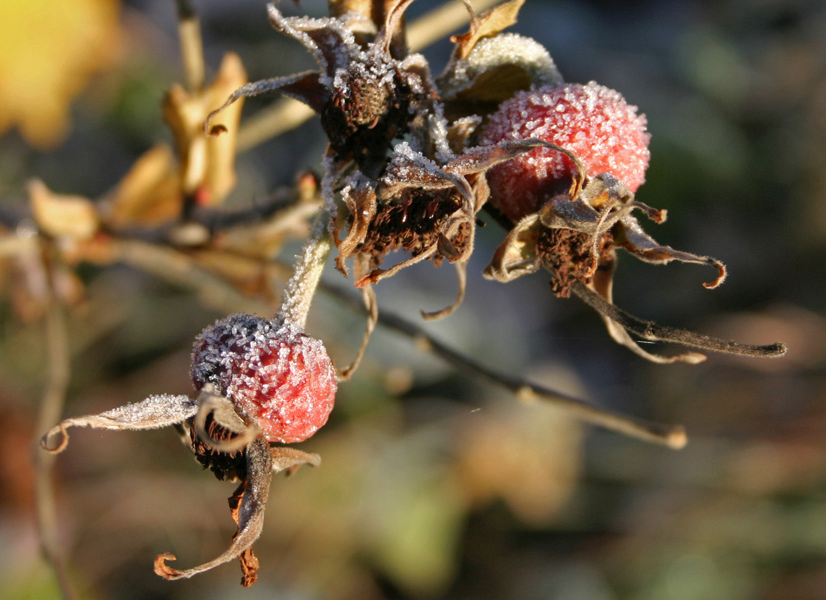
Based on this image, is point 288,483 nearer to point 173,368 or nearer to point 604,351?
point 173,368

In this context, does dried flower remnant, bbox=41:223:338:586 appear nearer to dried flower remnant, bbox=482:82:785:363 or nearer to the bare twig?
dried flower remnant, bbox=482:82:785:363

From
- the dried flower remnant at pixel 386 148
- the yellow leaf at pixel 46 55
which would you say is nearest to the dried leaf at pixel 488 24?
the dried flower remnant at pixel 386 148

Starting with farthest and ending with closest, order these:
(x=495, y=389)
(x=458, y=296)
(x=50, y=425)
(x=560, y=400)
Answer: (x=495, y=389), (x=50, y=425), (x=560, y=400), (x=458, y=296)

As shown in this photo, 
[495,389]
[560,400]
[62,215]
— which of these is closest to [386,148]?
[560,400]

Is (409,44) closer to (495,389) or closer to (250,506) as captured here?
(250,506)

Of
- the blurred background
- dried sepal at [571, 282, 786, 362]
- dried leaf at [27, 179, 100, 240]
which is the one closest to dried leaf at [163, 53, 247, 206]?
dried leaf at [27, 179, 100, 240]

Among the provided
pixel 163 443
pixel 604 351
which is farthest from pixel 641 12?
pixel 163 443
